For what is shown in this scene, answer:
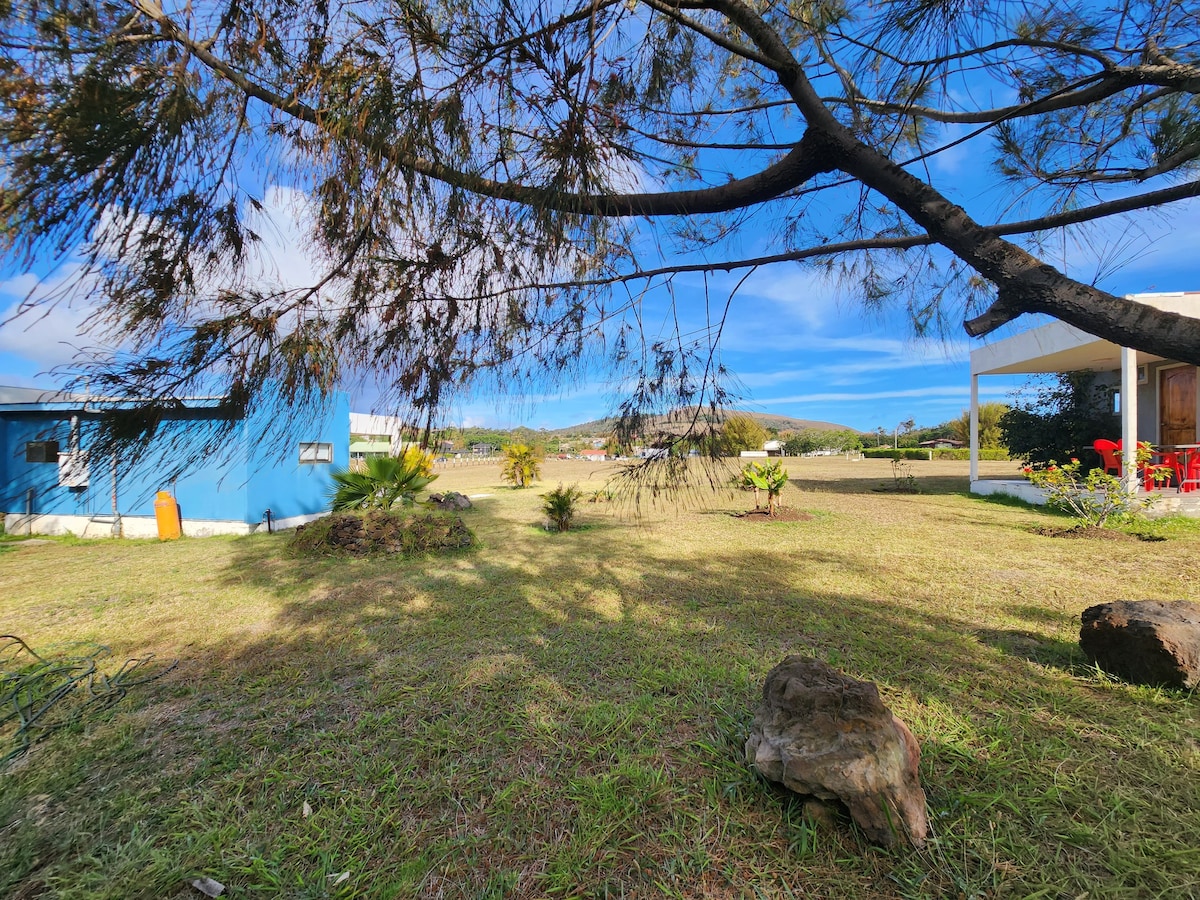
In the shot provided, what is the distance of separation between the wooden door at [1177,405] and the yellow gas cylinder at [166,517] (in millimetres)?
20437

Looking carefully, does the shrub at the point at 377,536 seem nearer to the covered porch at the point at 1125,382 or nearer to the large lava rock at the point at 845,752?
the large lava rock at the point at 845,752

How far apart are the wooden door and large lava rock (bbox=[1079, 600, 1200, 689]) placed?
11.2 metres

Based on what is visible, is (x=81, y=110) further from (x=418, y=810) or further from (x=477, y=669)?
(x=477, y=669)

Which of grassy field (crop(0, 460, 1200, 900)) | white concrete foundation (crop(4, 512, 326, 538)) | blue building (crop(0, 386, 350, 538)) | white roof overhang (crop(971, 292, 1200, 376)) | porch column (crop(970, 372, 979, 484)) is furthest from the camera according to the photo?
porch column (crop(970, 372, 979, 484))

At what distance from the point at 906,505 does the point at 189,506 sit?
50.0 feet

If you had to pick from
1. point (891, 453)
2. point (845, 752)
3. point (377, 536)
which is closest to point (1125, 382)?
point (845, 752)

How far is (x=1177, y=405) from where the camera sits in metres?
10.4

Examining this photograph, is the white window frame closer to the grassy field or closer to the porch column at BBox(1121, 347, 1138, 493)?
the grassy field

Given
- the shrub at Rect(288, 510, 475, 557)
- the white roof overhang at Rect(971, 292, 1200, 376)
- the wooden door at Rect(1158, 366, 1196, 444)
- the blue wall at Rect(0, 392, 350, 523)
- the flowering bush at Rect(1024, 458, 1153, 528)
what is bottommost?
the shrub at Rect(288, 510, 475, 557)

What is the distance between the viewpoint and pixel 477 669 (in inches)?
133

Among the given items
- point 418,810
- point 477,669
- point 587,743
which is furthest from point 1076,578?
point 418,810

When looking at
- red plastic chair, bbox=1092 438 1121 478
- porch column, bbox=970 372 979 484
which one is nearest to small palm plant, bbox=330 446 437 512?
red plastic chair, bbox=1092 438 1121 478

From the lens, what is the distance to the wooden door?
9922 mm

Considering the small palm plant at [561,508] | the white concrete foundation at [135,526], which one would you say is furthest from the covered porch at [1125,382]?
the white concrete foundation at [135,526]
